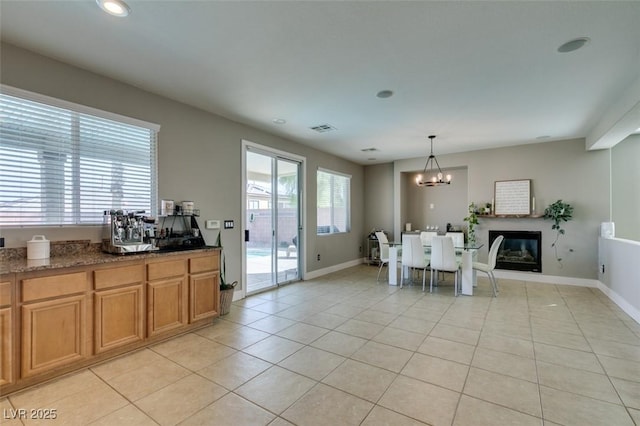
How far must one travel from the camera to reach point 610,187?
17.0 ft

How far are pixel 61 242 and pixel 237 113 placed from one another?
2.47 m

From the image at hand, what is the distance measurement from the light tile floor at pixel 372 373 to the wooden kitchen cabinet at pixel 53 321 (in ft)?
0.61

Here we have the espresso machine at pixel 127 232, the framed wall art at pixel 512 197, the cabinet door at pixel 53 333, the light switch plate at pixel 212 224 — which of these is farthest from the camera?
the framed wall art at pixel 512 197

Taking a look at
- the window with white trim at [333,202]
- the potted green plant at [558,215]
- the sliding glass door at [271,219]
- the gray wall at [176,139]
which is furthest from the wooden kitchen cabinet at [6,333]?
the potted green plant at [558,215]

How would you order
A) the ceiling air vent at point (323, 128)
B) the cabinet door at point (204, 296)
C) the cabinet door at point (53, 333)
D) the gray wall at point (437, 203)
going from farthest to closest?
the gray wall at point (437, 203), the ceiling air vent at point (323, 128), the cabinet door at point (204, 296), the cabinet door at point (53, 333)

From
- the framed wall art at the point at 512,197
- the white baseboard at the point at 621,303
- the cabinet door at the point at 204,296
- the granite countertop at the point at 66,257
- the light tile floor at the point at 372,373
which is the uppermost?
the framed wall art at the point at 512,197

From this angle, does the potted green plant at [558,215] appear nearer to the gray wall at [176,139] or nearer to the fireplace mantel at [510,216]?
the fireplace mantel at [510,216]

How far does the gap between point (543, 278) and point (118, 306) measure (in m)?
6.79

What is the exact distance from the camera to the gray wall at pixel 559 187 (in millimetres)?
5281

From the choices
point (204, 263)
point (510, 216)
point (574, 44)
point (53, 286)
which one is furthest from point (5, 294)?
point (510, 216)

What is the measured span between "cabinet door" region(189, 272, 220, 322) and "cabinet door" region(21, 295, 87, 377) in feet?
3.20

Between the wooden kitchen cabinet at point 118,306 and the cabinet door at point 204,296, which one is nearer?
the wooden kitchen cabinet at point 118,306

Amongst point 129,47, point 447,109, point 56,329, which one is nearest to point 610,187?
point 447,109

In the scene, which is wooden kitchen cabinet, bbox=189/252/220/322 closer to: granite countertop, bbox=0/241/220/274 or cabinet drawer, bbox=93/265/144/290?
granite countertop, bbox=0/241/220/274
